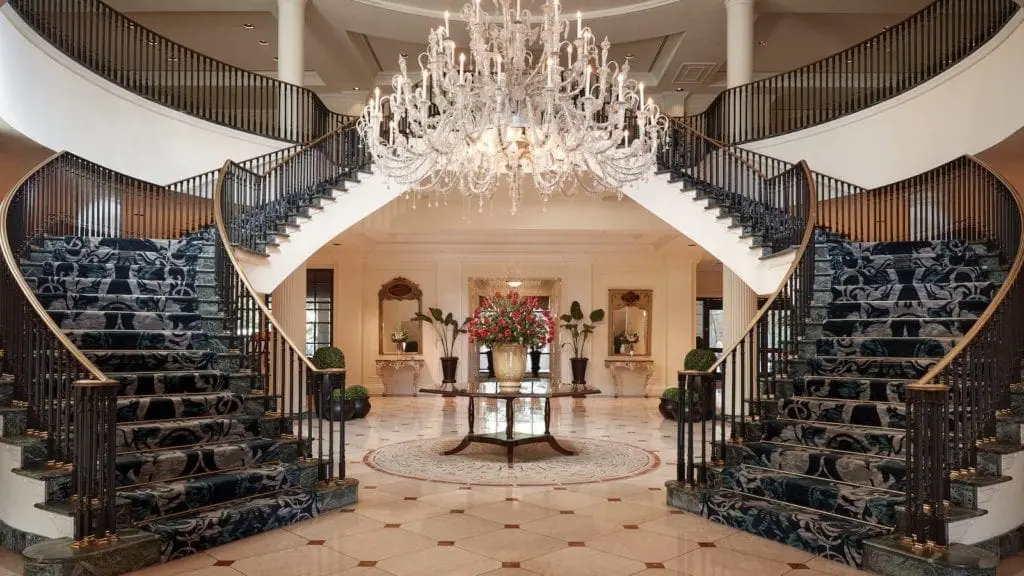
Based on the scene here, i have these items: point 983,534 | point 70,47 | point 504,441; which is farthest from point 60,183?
point 983,534

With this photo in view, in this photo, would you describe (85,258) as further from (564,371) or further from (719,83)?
(719,83)

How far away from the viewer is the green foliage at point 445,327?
15570mm

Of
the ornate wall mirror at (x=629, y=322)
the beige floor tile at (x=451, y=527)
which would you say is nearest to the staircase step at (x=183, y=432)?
the beige floor tile at (x=451, y=527)

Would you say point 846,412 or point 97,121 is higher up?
point 97,121

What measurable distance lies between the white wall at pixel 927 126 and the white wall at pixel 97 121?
7.64m

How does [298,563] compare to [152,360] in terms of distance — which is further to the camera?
[152,360]

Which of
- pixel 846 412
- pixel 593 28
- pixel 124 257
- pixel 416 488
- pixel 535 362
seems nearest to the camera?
pixel 846 412

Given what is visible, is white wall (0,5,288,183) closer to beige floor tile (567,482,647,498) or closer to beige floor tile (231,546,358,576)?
beige floor tile (231,546,358,576)

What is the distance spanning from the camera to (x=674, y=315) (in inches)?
627

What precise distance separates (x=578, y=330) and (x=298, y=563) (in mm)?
11727

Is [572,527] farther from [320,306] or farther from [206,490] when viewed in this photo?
[320,306]

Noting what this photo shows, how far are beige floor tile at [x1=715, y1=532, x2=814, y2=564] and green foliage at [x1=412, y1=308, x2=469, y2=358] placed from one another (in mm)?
10862

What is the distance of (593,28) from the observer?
507 inches

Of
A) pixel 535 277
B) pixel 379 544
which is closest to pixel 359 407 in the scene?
pixel 535 277
